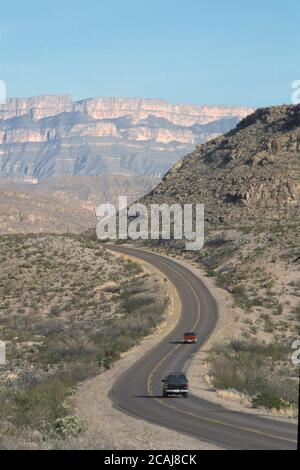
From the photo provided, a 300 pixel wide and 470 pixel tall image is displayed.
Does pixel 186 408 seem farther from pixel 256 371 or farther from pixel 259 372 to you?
pixel 256 371

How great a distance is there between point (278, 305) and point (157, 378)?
28.5 m

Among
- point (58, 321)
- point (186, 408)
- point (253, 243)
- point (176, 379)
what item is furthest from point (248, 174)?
point (186, 408)

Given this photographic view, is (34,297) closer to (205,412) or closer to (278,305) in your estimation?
(278,305)

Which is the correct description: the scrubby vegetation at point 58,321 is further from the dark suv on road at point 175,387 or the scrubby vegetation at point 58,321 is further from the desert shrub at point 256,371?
the desert shrub at point 256,371

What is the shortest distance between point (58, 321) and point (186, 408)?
33567 mm

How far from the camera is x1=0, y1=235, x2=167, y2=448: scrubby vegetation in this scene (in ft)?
90.5

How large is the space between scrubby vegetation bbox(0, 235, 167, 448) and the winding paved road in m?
2.55

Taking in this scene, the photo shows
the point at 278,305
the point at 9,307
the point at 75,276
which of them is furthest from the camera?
the point at 75,276

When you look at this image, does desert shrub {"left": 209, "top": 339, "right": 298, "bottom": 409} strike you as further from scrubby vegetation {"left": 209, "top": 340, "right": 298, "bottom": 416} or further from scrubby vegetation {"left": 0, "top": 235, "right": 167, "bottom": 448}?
scrubby vegetation {"left": 0, "top": 235, "right": 167, "bottom": 448}

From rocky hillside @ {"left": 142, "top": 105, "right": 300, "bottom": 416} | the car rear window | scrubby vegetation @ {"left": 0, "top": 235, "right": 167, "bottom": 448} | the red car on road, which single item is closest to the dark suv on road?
the car rear window

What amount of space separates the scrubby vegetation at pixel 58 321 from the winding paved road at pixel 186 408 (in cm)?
255

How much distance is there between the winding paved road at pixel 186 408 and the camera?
2345 cm
